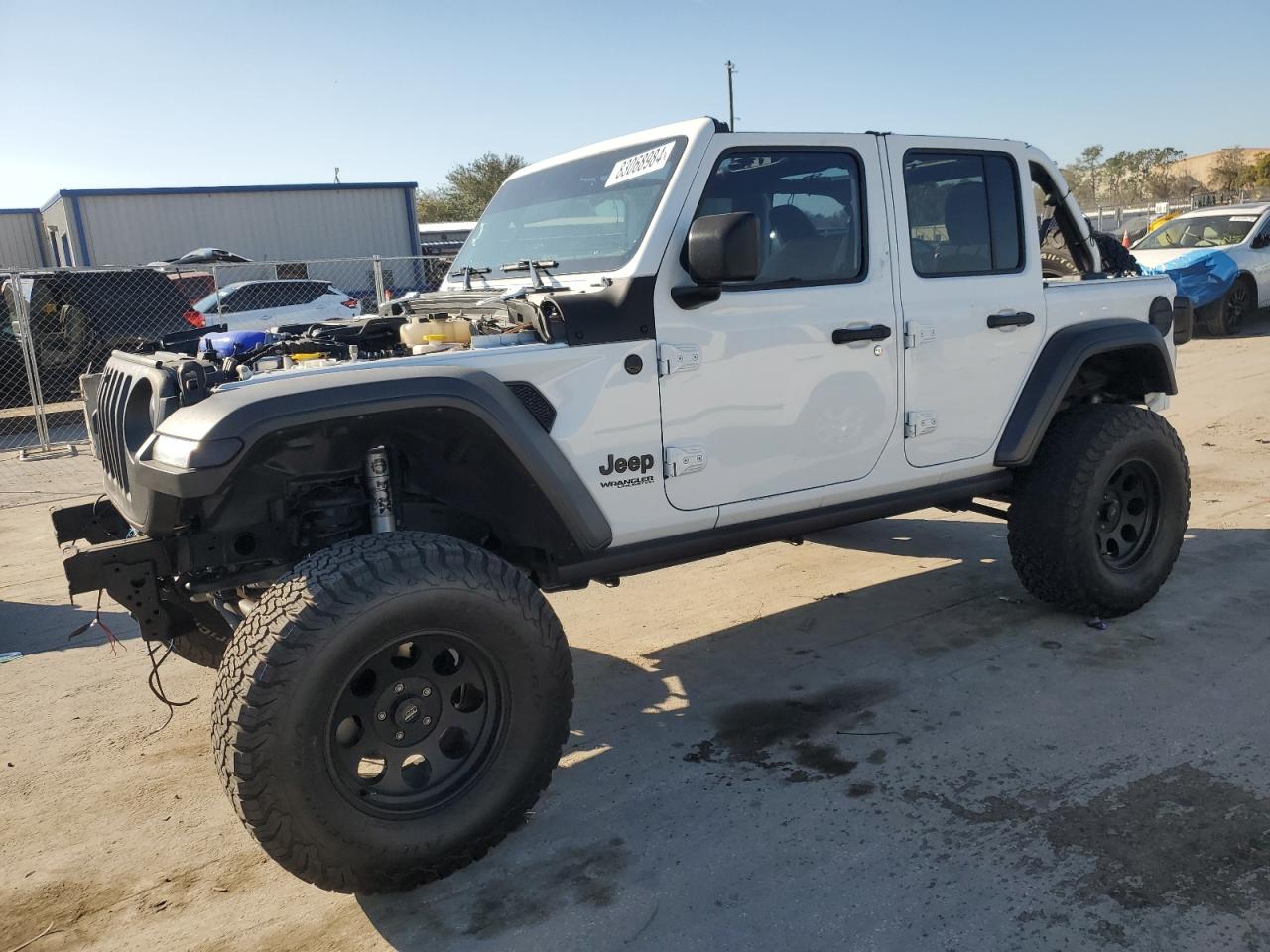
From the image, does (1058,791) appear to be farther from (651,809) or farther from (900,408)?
(900,408)

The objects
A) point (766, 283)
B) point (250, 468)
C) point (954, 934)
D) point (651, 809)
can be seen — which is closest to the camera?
point (954, 934)

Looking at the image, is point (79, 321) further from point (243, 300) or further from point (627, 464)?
point (627, 464)

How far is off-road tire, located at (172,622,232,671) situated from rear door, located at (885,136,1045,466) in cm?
266

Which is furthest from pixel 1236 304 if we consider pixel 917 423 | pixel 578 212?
pixel 578 212

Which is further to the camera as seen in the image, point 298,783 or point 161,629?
point 161,629

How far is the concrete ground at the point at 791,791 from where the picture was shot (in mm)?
2645

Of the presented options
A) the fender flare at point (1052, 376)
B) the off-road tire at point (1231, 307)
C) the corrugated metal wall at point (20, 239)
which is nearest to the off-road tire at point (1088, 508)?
the fender flare at point (1052, 376)

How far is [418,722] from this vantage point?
2900 millimetres

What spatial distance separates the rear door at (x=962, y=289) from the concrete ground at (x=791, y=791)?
1.02 meters

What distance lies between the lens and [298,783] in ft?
8.55

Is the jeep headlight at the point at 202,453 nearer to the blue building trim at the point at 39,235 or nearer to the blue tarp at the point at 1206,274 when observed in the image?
the blue tarp at the point at 1206,274

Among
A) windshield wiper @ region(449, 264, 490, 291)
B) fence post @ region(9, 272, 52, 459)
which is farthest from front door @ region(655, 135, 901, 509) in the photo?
fence post @ region(9, 272, 52, 459)

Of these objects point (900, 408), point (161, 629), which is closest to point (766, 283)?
point (900, 408)

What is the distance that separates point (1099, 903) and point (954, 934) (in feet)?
1.33
